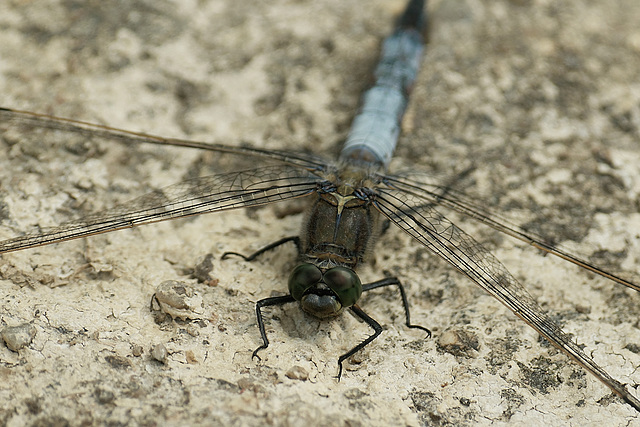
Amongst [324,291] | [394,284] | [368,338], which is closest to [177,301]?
[324,291]

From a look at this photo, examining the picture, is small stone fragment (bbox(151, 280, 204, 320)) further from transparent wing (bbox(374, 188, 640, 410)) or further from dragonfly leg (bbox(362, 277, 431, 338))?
transparent wing (bbox(374, 188, 640, 410))

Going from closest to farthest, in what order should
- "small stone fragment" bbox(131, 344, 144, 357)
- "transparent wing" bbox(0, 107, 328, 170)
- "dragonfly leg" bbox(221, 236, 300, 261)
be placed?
"small stone fragment" bbox(131, 344, 144, 357)
"dragonfly leg" bbox(221, 236, 300, 261)
"transparent wing" bbox(0, 107, 328, 170)

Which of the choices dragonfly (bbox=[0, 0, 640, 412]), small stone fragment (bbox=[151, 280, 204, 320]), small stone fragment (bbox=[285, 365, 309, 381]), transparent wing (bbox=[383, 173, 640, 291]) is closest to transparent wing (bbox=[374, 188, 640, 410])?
dragonfly (bbox=[0, 0, 640, 412])

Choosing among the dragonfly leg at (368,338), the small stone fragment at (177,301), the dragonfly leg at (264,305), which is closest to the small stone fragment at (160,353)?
the small stone fragment at (177,301)

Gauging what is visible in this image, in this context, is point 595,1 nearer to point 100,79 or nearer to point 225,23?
point 225,23

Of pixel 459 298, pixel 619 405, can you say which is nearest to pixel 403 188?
pixel 459 298

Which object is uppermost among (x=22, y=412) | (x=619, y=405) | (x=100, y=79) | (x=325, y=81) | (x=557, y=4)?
(x=557, y=4)
